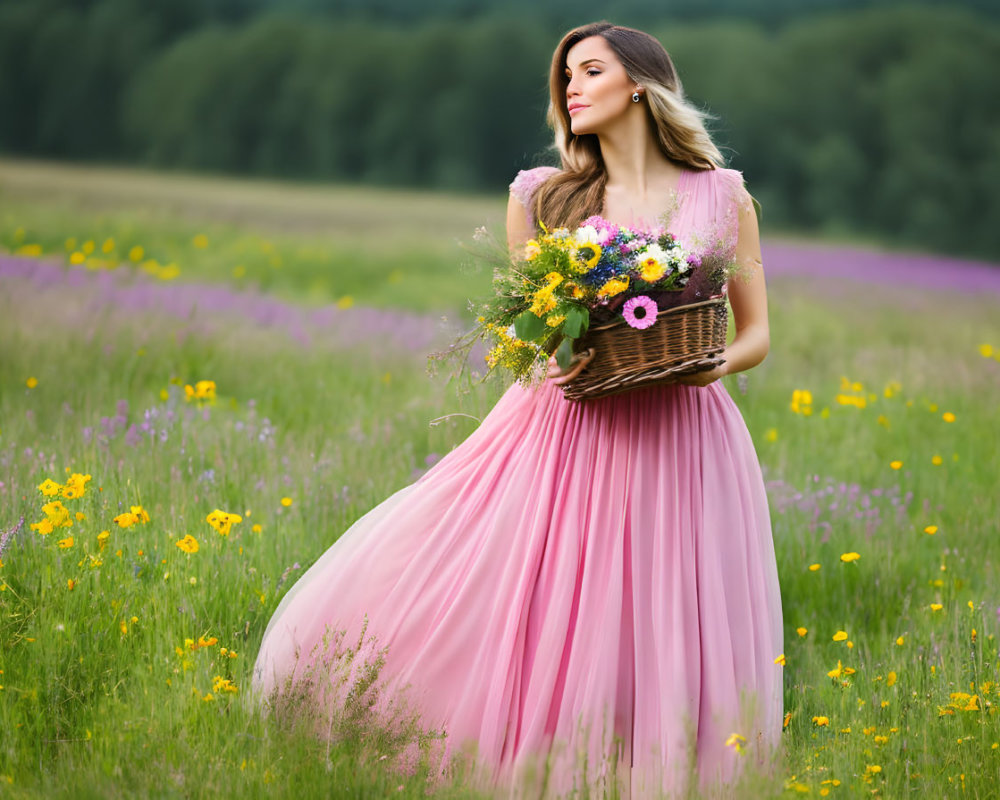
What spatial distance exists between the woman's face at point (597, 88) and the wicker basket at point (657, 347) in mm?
863

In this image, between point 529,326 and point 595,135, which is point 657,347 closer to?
point 529,326

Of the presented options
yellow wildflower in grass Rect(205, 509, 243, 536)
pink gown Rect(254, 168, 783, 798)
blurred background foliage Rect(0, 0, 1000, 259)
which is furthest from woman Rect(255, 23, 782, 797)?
blurred background foliage Rect(0, 0, 1000, 259)

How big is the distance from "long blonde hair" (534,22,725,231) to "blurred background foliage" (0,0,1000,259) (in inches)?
661

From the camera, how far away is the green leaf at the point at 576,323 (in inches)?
99.4

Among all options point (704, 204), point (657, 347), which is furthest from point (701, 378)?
point (704, 204)

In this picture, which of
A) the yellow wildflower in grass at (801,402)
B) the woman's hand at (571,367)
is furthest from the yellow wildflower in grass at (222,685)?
the yellow wildflower in grass at (801,402)

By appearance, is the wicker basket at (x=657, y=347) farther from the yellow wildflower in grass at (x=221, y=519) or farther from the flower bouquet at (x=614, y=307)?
the yellow wildflower in grass at (x=221, y=519)

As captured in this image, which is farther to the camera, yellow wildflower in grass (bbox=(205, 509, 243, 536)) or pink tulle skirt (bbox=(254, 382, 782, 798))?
yellow wildflower in grass (bbox=(205, 509, 243, 536))

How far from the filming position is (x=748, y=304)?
10.8 feet

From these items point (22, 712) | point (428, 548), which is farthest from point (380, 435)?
point (22, 712)

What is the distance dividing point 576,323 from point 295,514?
2.12 metres

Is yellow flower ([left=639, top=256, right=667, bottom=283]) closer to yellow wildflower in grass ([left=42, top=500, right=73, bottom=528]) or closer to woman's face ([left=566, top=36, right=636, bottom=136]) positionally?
woman's face ([left=566, top=36, right=636, bottom=136])

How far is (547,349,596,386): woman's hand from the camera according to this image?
8.65ft

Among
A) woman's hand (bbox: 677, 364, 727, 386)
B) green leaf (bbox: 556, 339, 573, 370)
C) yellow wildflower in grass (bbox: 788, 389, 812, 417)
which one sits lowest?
woman's hand (bbox: 677, 364, 727, 386)
